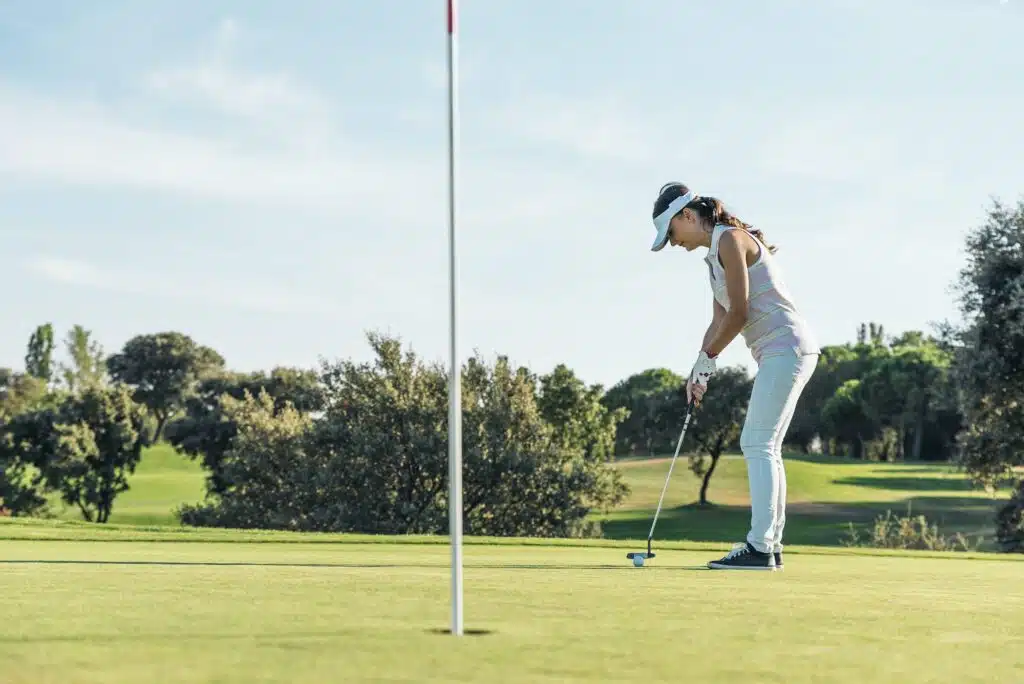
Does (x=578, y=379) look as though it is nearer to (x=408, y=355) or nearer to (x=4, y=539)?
(x=408, y=355)

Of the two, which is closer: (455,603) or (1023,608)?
(455,603)

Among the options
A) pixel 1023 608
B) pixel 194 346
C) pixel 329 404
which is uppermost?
pixel 194 346

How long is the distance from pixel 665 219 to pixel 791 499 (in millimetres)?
66865

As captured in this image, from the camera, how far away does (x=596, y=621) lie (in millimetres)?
4867

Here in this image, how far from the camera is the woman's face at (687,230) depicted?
7.86m

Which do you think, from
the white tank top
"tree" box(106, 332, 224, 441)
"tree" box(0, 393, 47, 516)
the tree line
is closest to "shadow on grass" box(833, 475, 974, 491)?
the tree line

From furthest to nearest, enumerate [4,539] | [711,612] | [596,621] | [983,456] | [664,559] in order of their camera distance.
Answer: [983,456] → [4,539] → [664,559] → [711,612] → [596,621]

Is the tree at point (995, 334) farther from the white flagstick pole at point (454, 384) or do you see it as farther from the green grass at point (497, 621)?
the white flagstick pole at point (454, 384)

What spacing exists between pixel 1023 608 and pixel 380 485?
1388 inches

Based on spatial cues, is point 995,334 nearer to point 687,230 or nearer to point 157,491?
point 687,230

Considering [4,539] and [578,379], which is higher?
[578,379]

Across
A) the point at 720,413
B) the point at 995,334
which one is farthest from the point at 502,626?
the point at 720,413

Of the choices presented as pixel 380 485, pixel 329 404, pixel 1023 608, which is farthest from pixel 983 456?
pixel 1023 608

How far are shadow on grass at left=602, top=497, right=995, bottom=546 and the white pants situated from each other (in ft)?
154
